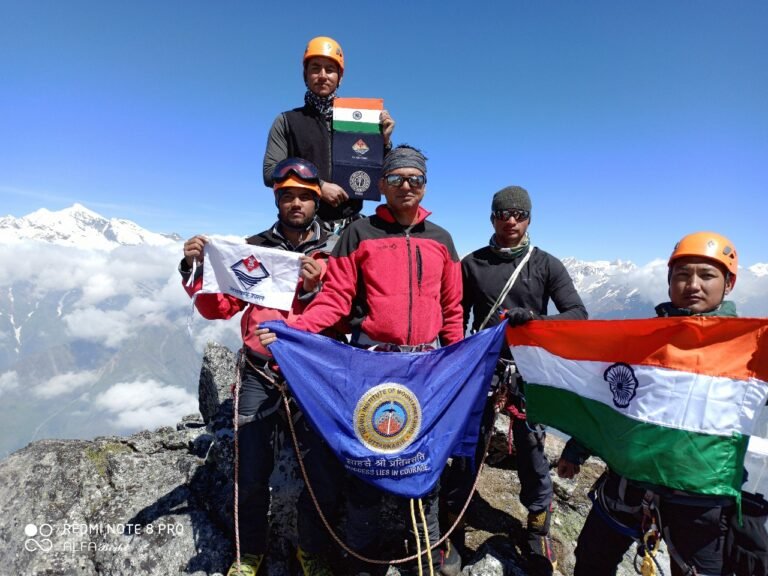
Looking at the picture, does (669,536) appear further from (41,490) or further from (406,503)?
(41,490)

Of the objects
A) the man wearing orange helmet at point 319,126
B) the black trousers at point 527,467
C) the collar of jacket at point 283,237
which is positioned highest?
the man wearing orange helmet at point 319,126

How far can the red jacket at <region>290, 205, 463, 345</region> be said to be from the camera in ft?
18.3

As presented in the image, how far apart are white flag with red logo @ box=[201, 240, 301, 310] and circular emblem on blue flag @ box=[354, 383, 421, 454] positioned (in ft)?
6.31

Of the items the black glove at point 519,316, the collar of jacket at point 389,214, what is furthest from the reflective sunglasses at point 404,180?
the black glove at point 519,316

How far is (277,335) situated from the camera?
18.5 feet

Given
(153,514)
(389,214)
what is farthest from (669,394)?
(153,514)

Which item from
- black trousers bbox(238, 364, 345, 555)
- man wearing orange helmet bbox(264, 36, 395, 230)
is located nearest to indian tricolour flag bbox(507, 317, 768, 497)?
black trousers bbox(238, 364, 345, 555)

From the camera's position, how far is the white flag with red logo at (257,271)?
242 inches

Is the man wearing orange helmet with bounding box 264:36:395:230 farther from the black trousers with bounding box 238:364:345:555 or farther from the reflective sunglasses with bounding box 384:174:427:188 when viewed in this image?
the black trousers with bounding box 238:364:345:555

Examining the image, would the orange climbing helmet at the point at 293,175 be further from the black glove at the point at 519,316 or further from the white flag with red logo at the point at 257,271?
the black glove at the point at 519,316

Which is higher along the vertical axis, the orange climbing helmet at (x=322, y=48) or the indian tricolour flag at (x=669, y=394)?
the orange climbing helmet at (x=322, y=48)

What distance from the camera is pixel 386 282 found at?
559 centimetres

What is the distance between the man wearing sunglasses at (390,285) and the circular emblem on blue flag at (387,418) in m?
0.60

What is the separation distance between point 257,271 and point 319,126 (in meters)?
3.13
